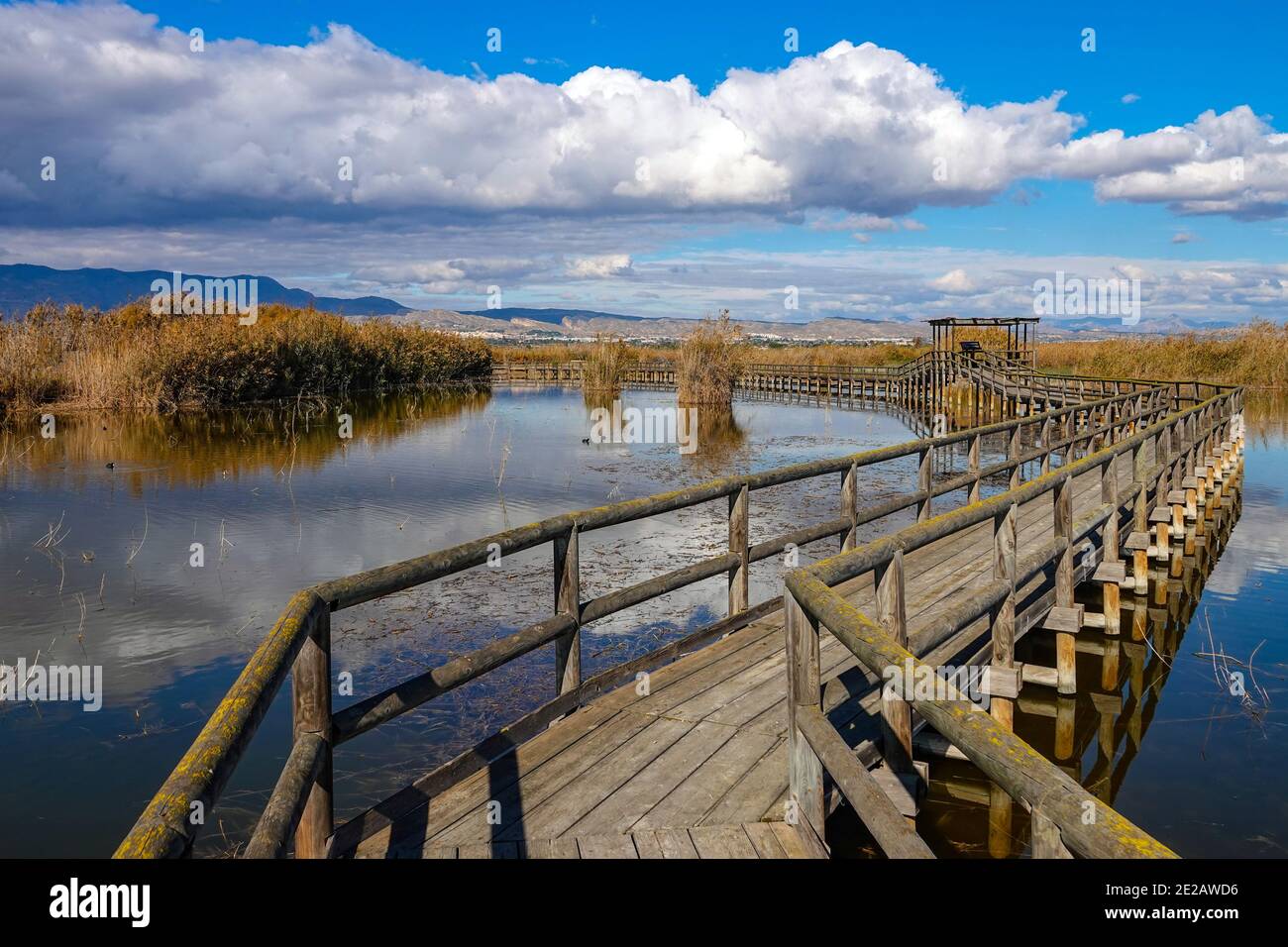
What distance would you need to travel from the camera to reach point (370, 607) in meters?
10.3

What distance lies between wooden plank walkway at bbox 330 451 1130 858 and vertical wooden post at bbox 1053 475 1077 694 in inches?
56.1

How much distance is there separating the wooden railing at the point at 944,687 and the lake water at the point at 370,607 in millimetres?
1348

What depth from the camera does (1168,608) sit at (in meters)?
11.5

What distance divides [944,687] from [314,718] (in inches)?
86.0

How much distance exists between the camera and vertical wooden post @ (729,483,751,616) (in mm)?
6773

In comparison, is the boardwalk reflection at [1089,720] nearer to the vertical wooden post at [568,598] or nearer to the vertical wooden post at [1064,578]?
the vertical wooden post at [1064,578]

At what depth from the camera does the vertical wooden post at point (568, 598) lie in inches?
203

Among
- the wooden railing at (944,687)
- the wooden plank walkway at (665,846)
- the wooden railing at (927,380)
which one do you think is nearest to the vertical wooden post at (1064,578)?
the wooden railing at (944,687)

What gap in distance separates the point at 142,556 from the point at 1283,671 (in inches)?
489

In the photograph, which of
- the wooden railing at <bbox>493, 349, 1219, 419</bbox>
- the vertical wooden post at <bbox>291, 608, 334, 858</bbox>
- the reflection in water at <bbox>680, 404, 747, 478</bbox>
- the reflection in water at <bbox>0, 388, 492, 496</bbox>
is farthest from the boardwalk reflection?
the reflection in water at <bbox>0, 388, 492, 496</bbox>

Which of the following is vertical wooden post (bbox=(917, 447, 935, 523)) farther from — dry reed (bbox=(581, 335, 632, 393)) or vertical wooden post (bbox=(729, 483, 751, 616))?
dry reed (bbox=(581, 335, 632, 393))

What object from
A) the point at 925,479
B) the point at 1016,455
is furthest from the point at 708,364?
the point at 925,479
